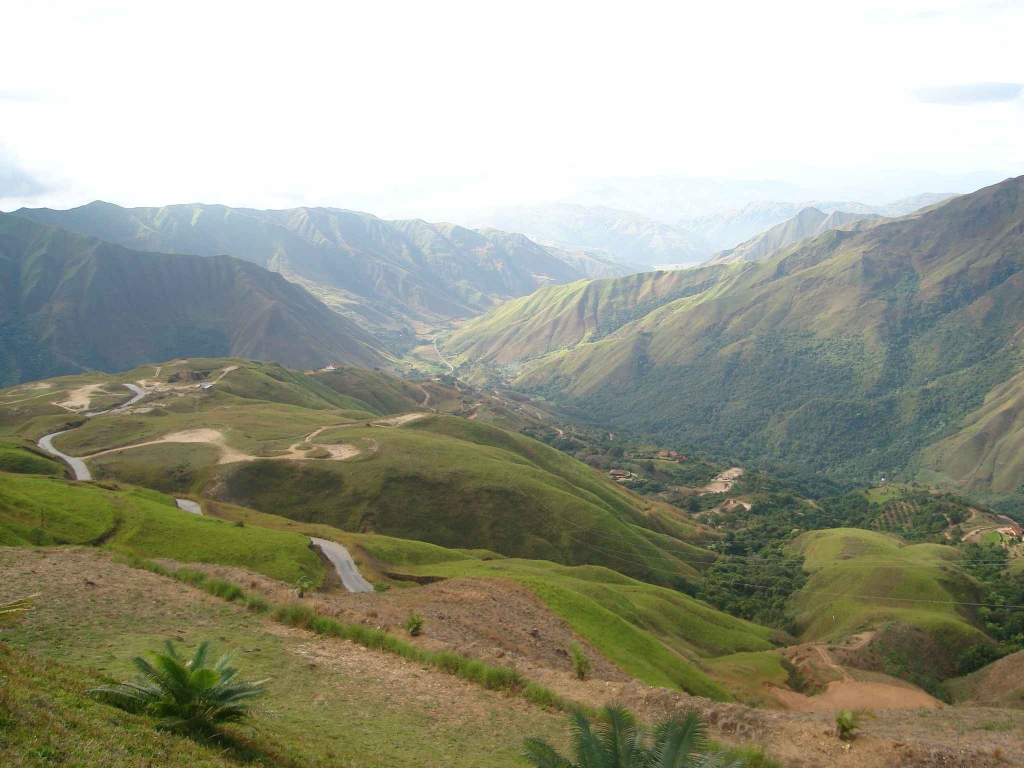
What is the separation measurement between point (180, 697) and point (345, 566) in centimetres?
4412

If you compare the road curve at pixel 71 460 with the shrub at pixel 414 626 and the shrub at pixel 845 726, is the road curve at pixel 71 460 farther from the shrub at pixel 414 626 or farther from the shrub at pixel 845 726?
the shrub at pixel 845 726

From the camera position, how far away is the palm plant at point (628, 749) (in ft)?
44.7

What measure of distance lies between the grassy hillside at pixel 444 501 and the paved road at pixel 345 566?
2103 cm

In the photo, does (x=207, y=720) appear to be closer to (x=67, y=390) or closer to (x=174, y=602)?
(x=174, y=602)

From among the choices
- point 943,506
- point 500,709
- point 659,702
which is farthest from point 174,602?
point 943,506

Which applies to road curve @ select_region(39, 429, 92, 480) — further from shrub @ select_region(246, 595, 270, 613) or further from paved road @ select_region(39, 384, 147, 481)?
shrub @ select_region(246, 595, 270, 613)

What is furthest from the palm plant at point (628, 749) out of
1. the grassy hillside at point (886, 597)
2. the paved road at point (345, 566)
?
the grassy hillside at point (886, 597)

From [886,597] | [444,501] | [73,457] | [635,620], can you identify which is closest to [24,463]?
[73,457]

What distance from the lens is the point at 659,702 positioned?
2481 cm

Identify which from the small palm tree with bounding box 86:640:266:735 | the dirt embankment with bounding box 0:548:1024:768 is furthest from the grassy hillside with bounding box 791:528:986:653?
the small palm tree with bounding box 86:640:266:735

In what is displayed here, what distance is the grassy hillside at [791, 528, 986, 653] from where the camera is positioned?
247 ft

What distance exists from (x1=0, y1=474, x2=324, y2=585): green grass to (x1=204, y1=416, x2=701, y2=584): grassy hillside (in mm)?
27689

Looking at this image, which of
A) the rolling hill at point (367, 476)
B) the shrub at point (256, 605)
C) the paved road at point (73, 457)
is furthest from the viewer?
the rolling hill at point (367, 476)

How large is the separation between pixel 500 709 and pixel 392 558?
41.9 m
